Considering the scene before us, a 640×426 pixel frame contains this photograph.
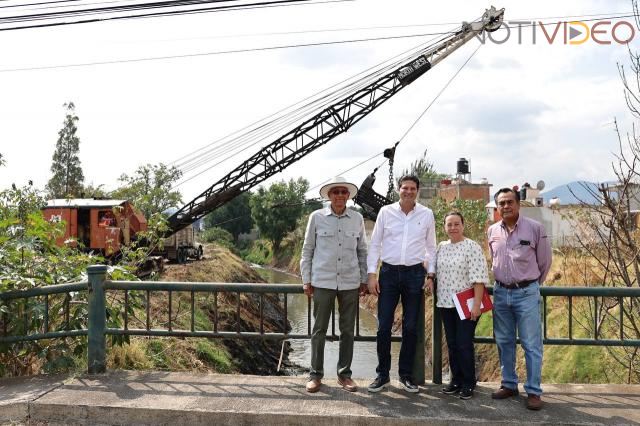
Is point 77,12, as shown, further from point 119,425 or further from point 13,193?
point 119,425

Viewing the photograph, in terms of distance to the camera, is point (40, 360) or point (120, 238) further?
point (120, 238)

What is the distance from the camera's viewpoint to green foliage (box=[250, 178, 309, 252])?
204ft

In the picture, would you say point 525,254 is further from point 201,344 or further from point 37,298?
point 201,344

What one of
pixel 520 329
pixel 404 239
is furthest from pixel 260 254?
pixel 520 329

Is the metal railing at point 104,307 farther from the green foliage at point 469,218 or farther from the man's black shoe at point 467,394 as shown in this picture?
the green foliage at point 469,218

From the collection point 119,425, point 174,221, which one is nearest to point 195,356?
point 119,425

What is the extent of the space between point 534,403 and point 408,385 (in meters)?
0.99

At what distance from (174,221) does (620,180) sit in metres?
19.5

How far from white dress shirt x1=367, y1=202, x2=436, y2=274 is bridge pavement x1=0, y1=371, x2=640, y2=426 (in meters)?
1.07

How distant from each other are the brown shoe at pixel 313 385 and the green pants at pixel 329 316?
0.04 metres

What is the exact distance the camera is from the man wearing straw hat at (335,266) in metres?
4.55

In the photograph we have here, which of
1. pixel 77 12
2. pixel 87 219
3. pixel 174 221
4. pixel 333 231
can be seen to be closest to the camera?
pixel 333 231

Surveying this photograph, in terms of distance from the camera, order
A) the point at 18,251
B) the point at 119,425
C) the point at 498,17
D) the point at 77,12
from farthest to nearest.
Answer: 1. the point at 498,17
2. the point at 77,12
3. the point at 18,251
4. the point at 119,425

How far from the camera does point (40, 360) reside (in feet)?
19.1
